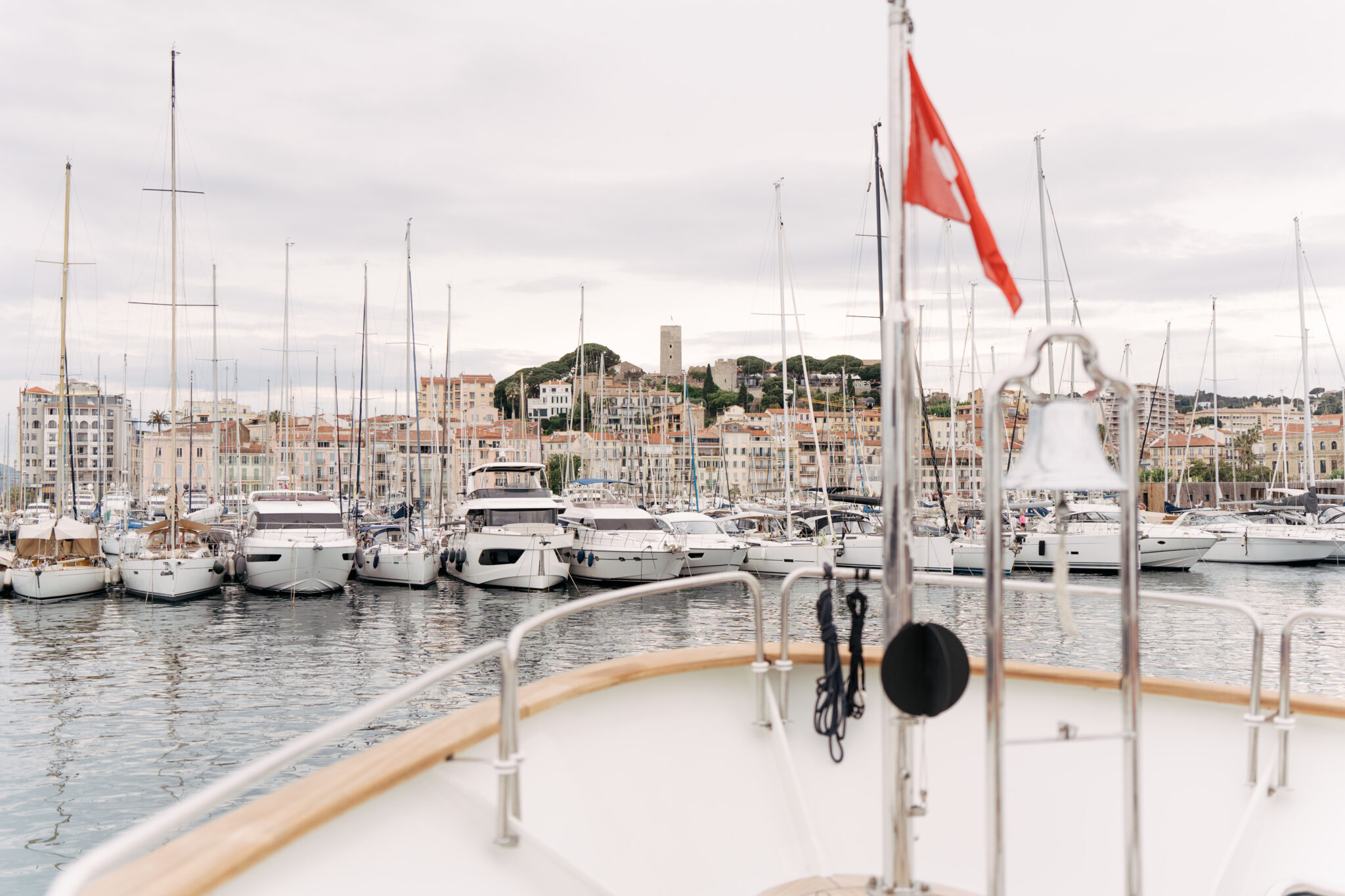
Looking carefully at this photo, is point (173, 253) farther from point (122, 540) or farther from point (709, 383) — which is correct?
point (709, 383)

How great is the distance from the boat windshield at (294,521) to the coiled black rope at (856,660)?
1042 inches

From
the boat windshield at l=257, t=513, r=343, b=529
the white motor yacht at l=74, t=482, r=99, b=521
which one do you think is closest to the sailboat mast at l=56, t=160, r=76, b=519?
the boat windshield at l=257, t=513, r=343, b=529

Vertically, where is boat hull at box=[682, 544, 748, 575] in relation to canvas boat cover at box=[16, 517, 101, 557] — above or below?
below

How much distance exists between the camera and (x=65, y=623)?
2073 cm

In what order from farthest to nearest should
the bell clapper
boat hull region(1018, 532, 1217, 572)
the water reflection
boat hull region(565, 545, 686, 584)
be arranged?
boat hull region(1018, 532, 1217, 572)
boat hull region(565, 545, 686, 584)
the water reflection
the bell clapper

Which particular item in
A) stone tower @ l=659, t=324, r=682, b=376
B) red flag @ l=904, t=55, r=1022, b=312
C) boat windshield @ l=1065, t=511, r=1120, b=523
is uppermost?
stone tower @ l=659, t=324, r=682, b=376

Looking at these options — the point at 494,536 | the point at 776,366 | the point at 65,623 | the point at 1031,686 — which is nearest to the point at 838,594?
the point at 494,536

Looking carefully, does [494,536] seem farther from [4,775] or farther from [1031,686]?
[1031,686]

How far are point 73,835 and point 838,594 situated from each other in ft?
78.1

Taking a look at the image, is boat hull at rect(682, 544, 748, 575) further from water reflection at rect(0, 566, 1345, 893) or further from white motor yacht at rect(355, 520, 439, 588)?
white motor yacht at rect(355, 520, 439, 588)

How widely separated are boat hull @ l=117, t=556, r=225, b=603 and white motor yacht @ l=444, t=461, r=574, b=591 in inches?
279

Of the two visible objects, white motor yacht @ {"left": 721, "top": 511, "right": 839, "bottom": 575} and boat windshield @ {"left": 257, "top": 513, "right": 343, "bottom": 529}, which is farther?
A: white motor yacht @ {"left": 721, "top": 511, "right": 839, "bottom": 575}

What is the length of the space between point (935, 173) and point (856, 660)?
1.75 metres

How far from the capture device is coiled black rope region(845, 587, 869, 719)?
321 cm
